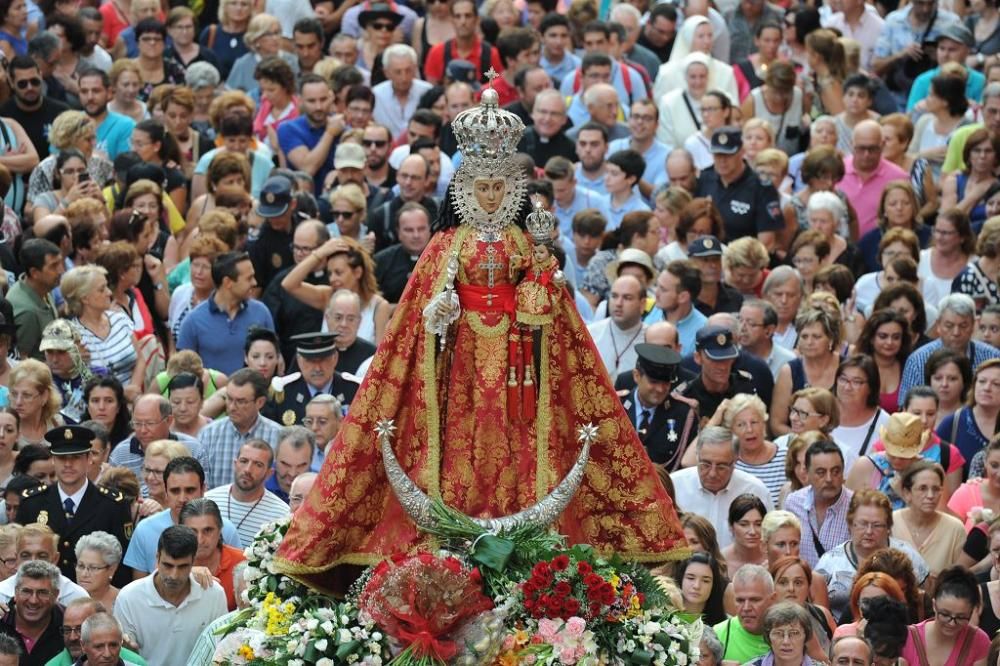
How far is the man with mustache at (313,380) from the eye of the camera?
17.1 m

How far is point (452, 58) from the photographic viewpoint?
23000 millimetres

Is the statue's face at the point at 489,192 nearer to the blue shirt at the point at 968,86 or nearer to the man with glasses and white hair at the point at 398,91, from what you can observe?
the man with glasses and white hair at the point at 398,91

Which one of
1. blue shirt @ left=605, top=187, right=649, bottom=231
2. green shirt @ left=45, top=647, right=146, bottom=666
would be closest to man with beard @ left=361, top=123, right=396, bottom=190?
blue shirt @ left=605, top=187, right=649, bottom=231

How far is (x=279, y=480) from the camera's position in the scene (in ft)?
52.5

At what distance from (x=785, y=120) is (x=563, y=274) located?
10.5 meters

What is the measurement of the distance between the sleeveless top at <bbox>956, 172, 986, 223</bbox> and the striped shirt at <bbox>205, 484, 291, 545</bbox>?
7056 millimetres

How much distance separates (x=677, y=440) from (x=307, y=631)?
5.17m

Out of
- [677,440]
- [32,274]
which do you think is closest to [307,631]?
[677,440]

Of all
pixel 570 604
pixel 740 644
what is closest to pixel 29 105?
pixel 740 644

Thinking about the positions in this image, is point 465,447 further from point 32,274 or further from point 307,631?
point 32,274

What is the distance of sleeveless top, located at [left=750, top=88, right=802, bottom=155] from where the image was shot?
22266 mm

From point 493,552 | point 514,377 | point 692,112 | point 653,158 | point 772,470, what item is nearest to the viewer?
point 493,552

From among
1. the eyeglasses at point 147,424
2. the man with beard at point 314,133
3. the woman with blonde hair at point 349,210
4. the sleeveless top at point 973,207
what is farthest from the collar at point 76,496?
the sleeveless top at point 973,207

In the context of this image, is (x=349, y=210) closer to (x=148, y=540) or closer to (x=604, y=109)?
(x=604, y=109)
